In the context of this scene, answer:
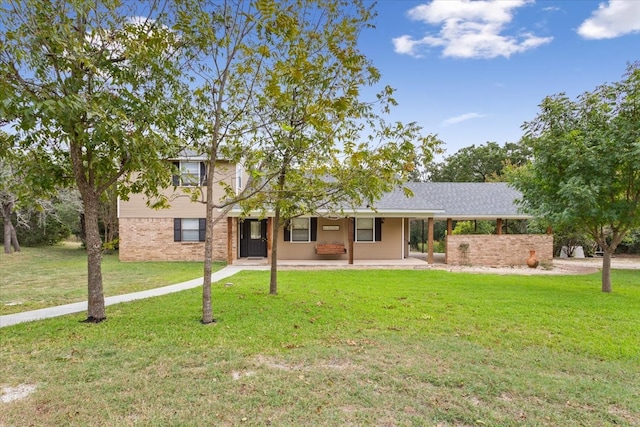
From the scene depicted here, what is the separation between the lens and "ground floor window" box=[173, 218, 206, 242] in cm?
1814

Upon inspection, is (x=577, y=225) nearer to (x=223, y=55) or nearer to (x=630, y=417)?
(x=630, y=417)

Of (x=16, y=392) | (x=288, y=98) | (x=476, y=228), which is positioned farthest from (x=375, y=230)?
(x=16, y=392)

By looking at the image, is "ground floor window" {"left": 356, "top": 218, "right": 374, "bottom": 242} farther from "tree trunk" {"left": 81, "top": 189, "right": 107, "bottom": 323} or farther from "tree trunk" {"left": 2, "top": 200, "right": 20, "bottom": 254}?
"tree trunk" {"left": 2, "top": 200, "right": 20, "bottom": 254}

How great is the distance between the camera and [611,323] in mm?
6629

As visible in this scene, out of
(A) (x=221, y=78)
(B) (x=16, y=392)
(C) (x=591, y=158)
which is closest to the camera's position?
(B) (x=16, y=392)

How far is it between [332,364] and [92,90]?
5561 mm

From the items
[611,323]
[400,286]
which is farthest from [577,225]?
[400,286]

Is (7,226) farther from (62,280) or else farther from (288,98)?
(288,98)

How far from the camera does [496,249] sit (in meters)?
16.4

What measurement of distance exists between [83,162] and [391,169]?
5.49m

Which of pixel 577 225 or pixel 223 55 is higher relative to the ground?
pixel 223 55

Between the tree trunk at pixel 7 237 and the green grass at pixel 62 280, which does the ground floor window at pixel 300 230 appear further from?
the tree trunk at pixel 7 237

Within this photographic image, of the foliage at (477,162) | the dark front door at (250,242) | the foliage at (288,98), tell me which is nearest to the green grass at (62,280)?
the dark front door at (250,242)

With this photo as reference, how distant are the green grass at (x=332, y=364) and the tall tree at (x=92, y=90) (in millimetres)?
1931
